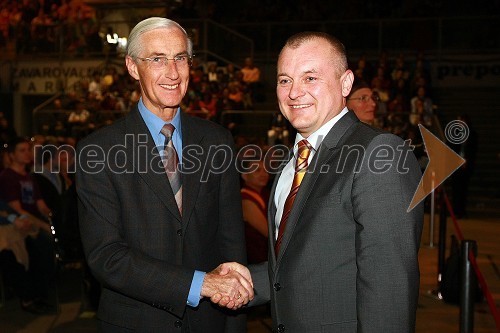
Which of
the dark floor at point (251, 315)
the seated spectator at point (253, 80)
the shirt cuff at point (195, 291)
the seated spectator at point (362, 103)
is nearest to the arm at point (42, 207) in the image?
the dark floor at point (251, 315)

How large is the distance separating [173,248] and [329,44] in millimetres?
1015

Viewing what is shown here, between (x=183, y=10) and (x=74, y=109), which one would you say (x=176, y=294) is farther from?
(x=183, y=10)

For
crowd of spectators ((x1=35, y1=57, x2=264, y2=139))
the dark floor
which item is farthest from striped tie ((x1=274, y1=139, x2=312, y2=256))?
crowd of spectators ((x1=35, y1=57, x2=264, y2=139))

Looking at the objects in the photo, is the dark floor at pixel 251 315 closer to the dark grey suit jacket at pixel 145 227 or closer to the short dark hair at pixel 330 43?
the dark grey suit jacket at pixel 145 227

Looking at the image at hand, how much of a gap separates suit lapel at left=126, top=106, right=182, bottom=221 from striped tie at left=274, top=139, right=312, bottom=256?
497 mm

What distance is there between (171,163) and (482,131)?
50.1 ft

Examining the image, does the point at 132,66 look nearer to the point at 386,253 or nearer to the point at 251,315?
the point at 386,253

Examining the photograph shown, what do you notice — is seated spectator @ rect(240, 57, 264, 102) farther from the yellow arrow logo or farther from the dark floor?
the dark floor

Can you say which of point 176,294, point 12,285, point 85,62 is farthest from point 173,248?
point 85,62

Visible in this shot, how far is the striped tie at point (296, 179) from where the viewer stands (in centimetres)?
251

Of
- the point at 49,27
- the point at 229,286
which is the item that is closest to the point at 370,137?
the point at 229,286

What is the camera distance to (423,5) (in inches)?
845

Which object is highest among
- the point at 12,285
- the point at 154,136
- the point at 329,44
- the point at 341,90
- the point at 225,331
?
the point at 329,44

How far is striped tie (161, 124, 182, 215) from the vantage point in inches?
114
